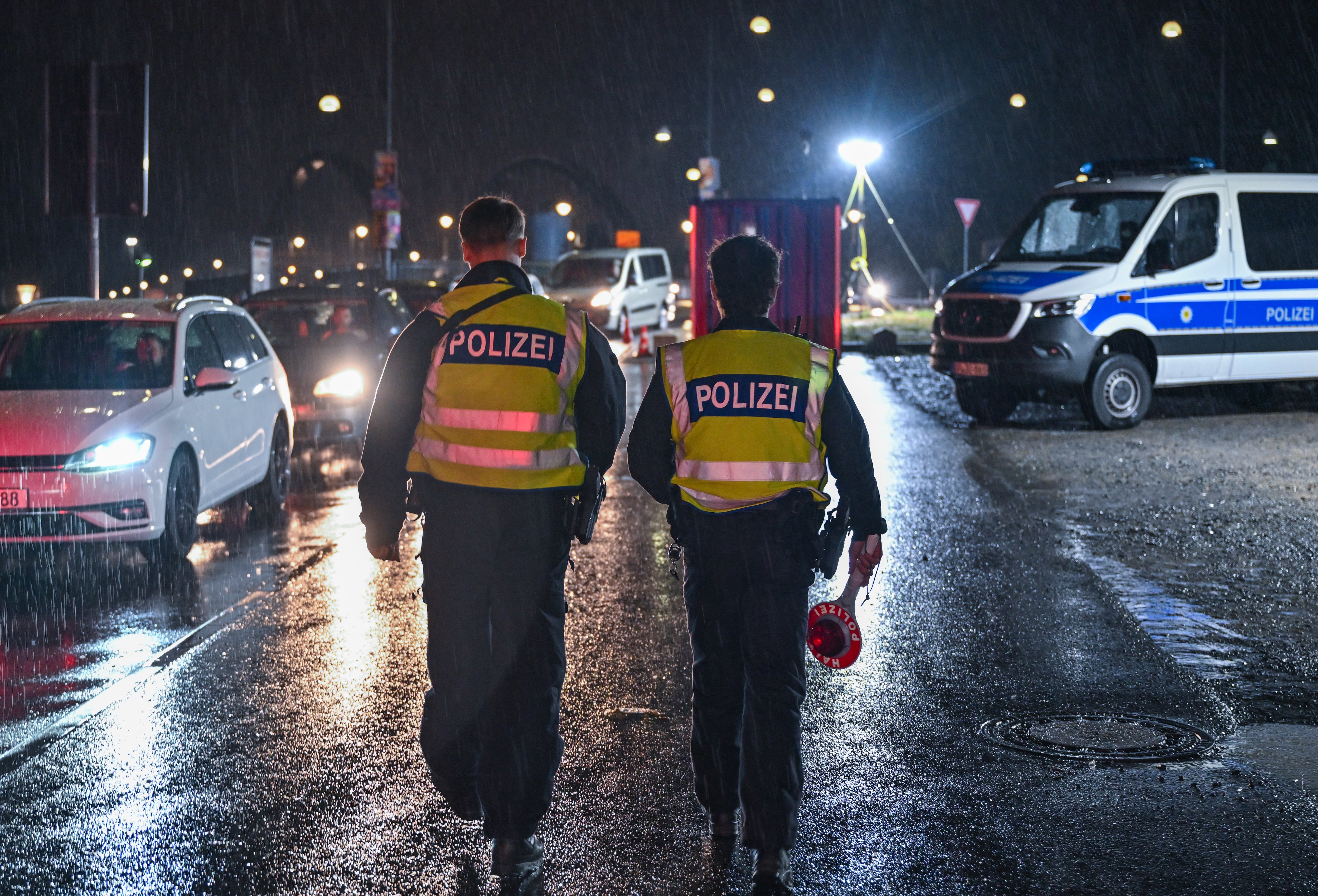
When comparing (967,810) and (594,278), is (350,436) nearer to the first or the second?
(967,810)

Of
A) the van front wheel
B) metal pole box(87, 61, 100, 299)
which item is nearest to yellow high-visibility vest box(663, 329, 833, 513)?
metal pole box(87, 61, 100, 299)

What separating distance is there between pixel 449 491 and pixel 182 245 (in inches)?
2019

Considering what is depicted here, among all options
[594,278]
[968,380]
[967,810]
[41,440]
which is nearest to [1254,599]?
[967,810]

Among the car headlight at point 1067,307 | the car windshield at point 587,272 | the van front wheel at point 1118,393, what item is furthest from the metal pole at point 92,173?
the car windshield at point 587,272

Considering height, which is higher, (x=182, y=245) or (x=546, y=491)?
(x=182, y=245)

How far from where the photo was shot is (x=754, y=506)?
3.84 metres

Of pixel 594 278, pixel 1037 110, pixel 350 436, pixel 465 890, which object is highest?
pixel 1037 110

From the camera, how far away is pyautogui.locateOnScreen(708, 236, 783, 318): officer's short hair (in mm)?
3961

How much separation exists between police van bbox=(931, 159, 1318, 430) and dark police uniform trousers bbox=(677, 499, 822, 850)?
1179 cm

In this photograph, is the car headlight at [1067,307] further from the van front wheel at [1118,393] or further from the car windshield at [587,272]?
the car windshield at [587,272]

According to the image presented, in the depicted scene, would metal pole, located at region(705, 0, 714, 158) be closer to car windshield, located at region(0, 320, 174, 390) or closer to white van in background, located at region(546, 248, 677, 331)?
white van in background, located at region(546, 248, 677, 331)

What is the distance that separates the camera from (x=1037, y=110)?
4575 centimetres

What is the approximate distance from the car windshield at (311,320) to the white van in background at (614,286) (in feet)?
48.1

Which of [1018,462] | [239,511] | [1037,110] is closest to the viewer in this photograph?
[239,511]
